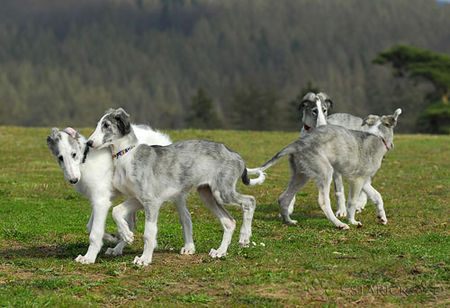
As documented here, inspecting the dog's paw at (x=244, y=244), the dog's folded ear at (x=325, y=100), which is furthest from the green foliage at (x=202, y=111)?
the dog's paw at (x=244, y=244)

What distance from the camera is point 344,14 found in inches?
6619

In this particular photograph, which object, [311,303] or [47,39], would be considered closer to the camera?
[311,303]

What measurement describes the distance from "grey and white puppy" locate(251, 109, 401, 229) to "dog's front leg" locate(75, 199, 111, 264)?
3.39 meters

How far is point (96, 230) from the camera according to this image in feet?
30.0

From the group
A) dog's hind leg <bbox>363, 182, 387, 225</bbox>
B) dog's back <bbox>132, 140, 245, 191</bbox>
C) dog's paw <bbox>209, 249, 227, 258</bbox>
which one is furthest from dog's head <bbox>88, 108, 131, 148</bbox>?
dog's hind leg <bbox>363, 182, 387, 225</bbox>

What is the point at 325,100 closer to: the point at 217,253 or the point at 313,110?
the point at 313,110

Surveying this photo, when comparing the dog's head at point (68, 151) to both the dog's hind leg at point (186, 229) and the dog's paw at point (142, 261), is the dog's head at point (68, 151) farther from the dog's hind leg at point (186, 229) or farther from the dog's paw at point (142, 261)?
the dog's hind leg at point (186, 229)

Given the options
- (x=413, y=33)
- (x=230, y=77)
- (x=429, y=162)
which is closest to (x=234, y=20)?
(x=230, y=77)

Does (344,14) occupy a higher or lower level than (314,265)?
higher

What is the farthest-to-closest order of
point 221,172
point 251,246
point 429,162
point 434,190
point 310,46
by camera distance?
1. point 310,46
2. point 429,162
3. point 434,190
4. point 251,246
5. point 221,172

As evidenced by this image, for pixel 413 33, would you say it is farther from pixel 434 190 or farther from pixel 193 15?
pixel 434 190

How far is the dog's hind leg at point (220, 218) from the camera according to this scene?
9.27 meters

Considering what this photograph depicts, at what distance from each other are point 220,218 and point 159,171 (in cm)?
123

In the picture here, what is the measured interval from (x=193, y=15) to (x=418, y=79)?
13537cm
